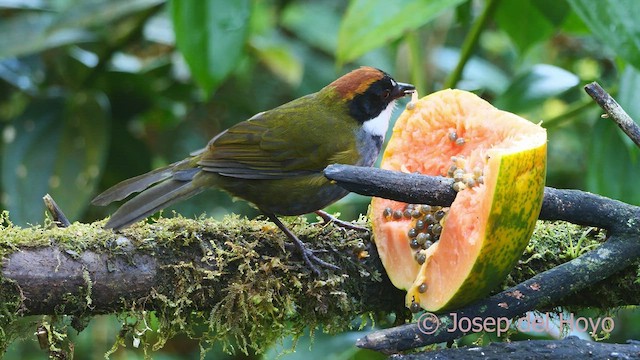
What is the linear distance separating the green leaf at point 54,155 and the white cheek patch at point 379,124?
1.58m

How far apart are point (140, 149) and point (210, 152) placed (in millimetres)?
1723

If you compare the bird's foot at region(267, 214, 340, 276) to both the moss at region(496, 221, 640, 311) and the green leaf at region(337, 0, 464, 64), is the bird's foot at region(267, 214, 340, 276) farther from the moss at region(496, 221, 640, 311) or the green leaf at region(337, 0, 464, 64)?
the green leaf at region(337, 0, 464, 64)

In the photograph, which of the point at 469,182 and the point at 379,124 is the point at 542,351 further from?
the point at 379,124

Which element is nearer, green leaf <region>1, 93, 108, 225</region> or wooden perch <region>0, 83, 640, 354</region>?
wooden perch <region>0, 83, 640, 354</region>

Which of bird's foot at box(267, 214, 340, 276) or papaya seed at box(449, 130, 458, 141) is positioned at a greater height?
papaya seed at box(449, 130, 458, 141)

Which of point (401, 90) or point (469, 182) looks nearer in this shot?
point (469, 182)

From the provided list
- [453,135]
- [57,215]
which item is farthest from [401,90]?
[57,215]

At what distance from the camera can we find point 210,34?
3148mm

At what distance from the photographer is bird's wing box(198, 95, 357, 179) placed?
2.86m

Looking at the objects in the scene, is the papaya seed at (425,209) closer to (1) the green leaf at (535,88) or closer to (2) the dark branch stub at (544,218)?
(2) the dark branch stub at (544,218)

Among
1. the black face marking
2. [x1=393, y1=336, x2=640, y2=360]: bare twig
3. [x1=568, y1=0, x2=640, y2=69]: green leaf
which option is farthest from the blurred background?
[x1=393, y1=336, x2=640, y2=360]: bare twig

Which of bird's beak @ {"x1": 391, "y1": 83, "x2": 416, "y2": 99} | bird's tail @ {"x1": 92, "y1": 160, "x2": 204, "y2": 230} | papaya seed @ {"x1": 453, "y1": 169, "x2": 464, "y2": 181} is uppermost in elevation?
bird's beak @ {"x1": 391, "y1": 83, "x2": 416, "y2": 99}

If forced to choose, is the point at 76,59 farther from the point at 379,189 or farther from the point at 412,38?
the point at 379,189

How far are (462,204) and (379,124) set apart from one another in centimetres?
104
